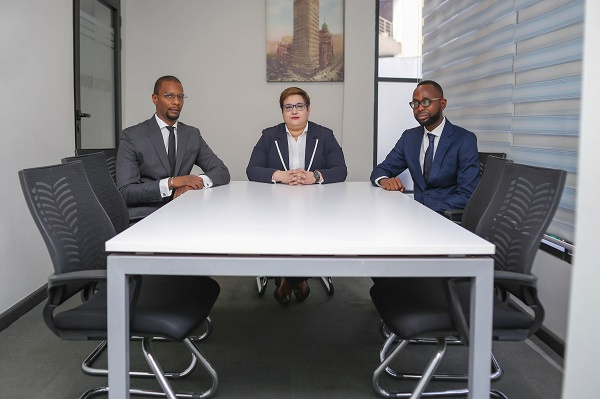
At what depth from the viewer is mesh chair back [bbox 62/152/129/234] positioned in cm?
321

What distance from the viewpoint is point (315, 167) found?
15.8 feet

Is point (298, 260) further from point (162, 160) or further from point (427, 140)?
point (427, 140)

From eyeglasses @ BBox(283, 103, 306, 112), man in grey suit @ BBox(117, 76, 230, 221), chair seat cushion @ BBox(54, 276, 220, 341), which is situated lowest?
chair seat cushion @ BBox(54, 276, 220, 341)

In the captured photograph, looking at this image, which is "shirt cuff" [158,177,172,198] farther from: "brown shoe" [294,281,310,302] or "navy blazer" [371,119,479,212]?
"navy blazer" [371,119,479,212]

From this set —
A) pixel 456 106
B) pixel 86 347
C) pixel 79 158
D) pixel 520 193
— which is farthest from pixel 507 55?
pixel 86 347

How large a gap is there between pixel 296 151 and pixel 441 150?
108cm

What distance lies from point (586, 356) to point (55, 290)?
72.1 inches

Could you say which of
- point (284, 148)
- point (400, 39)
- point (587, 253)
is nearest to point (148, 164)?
point (284, 148)

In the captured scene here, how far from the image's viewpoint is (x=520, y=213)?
8.66 ft

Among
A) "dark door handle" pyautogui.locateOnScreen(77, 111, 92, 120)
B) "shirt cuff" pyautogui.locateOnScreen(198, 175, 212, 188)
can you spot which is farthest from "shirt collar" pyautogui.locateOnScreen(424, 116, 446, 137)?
"dark door handle" pyautogui.locateOnScreen(77, 111, 92, 120)

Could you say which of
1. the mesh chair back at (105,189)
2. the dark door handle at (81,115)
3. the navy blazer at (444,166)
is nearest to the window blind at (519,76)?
the navy blazer at (444,166)

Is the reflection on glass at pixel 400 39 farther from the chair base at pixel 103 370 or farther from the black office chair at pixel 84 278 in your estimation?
the black office chair at pixel 84 278

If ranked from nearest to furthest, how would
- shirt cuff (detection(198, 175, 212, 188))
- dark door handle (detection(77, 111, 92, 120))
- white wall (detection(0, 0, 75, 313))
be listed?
white wall (detection(0, 0, 75, 313)), shirt cuff (detection(198, 175, 212, 188)), dark door handle (detection(77, 111, 92, 120))

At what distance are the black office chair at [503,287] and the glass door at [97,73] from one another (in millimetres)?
3719
